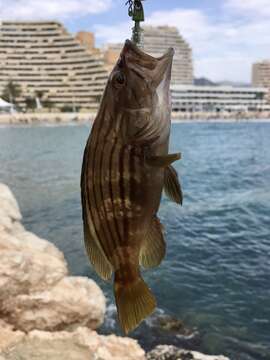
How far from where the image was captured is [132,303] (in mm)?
2121

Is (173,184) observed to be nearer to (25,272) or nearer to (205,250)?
(25,272)

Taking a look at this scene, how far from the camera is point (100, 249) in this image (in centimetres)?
219

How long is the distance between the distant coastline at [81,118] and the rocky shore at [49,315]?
9378cm

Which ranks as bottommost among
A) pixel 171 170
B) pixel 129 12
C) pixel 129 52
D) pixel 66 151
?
pixel 66 151

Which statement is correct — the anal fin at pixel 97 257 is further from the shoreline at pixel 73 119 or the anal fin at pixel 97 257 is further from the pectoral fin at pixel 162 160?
the shoreline at pixel 73 119

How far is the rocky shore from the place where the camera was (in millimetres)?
7324

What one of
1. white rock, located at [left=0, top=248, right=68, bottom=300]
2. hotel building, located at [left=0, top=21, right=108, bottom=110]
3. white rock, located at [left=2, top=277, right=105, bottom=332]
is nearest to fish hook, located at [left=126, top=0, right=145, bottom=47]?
white rock, located at [left=0, top=248, right=68, bottom=300]

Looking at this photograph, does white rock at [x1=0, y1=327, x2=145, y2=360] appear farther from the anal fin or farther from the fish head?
the fish head

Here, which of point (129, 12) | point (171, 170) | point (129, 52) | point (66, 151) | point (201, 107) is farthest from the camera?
point (201, 107)

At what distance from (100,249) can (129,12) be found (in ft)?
3.63

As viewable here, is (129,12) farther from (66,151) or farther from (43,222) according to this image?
(66,151)

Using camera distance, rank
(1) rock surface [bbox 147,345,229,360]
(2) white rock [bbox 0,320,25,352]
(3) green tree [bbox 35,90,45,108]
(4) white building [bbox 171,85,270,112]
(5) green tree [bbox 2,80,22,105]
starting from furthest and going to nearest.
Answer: (4) white building [bbox 171,85,270,112] → (3) green tree [bbox 35,90,45,108] → (5) green tree [bbox 2,80,22,105] → (1) rock surface [bbox 147,345,229,360] → (2) white rock [bbox 0,320,25,352]

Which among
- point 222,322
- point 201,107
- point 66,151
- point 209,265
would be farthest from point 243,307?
point 201,107

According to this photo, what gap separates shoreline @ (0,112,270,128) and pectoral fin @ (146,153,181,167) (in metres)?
101
